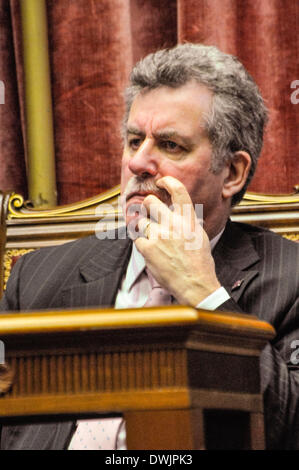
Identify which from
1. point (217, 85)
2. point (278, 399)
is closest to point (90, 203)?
point (217, 85)

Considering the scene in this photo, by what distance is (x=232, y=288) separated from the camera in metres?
1.40

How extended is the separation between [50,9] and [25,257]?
0.87m

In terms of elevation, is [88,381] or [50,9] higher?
[50,9]

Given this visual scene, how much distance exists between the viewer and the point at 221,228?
1.56 metres

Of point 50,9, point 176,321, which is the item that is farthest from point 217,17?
point 176,321

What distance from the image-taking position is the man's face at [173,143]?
1.44 m

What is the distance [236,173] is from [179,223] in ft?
1.08

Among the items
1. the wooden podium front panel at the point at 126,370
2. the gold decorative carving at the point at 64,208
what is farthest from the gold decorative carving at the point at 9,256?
the wooden podium front panel at the point at 126,370

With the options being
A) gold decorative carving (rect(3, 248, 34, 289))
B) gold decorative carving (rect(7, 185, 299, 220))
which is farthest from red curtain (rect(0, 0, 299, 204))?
gold decorative carving (rect(3, 248, 34, 289))

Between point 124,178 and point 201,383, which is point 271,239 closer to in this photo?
point 124,178

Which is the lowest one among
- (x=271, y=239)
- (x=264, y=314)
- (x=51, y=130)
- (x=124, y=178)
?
(x=264, y=314)

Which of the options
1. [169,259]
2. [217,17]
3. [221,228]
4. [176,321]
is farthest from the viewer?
[217,17]

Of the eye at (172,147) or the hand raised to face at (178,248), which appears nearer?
the hand raised to face at (178,248)

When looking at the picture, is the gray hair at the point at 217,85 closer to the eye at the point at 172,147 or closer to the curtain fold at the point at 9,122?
the eye at the point at 172,147
